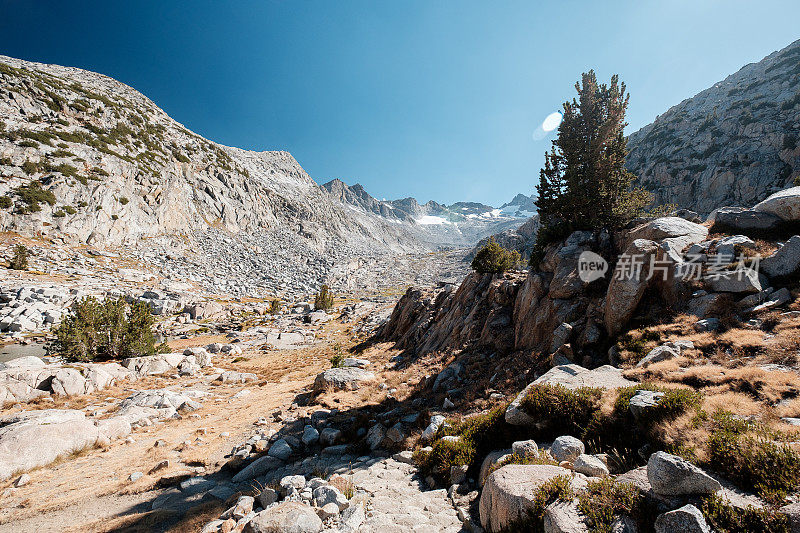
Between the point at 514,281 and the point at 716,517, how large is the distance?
16.7 meters

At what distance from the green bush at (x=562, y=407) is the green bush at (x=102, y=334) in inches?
1179

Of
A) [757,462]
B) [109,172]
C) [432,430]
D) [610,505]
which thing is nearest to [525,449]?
[610,505]

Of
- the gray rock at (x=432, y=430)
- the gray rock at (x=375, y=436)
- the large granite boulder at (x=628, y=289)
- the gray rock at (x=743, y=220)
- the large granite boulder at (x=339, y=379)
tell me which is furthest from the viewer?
the large granite boulder at (x=339, y=379)

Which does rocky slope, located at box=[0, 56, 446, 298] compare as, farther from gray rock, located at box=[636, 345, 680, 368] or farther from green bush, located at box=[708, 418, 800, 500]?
gray rock, located at box=[636, 345, 680, 368]

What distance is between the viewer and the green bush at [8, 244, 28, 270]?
4212 cm

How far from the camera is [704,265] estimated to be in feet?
37.8

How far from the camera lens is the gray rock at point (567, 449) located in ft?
20.4

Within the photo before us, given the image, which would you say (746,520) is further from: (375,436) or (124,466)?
(124,466)

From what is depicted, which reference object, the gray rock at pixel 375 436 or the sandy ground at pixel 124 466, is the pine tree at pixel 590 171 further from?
the sandy ground at pixel 124 466

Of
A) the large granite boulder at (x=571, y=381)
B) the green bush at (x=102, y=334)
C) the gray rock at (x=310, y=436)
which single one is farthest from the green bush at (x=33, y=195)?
the large granite boulder at (x=571, y=381)

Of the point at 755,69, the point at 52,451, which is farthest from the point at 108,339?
the point at 755,69

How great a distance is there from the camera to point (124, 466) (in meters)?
9.27

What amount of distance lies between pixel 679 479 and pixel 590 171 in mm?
18411

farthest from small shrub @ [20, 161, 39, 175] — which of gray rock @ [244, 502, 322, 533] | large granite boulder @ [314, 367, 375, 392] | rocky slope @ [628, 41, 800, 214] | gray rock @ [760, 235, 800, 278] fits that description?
rocky slope @ [628, 41, 800, 214]
